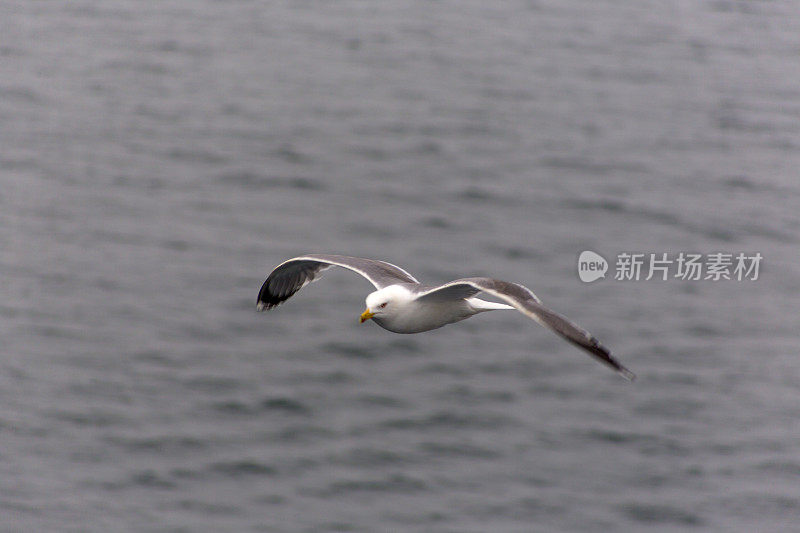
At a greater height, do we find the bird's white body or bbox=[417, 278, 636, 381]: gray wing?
the bird's white body

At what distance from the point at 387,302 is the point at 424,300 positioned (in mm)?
408

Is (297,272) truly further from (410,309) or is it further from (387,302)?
(410,309)

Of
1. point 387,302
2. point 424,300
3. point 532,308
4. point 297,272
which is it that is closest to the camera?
point 532,308

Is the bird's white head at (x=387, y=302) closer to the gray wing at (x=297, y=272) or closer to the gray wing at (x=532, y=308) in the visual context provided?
the gray wing at (x=532, y=308)

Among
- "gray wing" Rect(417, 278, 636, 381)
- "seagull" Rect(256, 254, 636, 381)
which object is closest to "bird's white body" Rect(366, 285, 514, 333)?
"seagull" Rect(256, 254, 636, 381)

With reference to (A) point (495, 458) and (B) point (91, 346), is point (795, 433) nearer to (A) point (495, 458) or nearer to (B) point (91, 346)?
(A) point (495, 458)

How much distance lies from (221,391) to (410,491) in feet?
19.9

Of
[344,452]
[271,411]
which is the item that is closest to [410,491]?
[344,452]

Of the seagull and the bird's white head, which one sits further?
the bird's white head

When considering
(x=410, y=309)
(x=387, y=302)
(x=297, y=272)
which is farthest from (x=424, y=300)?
(x=297, y=272)

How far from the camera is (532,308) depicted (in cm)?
1001

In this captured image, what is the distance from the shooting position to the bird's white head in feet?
39.8

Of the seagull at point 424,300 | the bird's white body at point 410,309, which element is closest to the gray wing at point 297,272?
the seagull at point 424,300

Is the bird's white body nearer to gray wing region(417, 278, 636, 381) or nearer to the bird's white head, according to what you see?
the bird's white head
